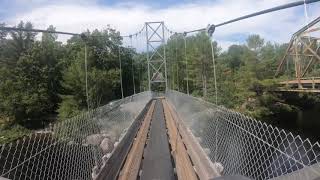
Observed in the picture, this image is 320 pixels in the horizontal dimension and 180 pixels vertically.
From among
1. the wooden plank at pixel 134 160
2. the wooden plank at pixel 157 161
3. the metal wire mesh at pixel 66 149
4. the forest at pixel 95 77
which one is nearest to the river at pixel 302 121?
the forest at pixel 95 77

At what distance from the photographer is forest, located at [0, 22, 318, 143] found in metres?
28.6

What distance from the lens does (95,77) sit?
98.2 ft

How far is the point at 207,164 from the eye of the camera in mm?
4219

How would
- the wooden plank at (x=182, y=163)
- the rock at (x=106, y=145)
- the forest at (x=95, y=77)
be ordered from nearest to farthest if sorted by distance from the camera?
the wooden plank at (x=182, y=163) < the rock at (x=106, y=145) < the forest at (x=95, y=77)

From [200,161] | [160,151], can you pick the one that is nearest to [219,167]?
[200,161]

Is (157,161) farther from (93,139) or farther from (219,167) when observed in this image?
(219,167)

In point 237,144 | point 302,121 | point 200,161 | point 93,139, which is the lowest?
point 302,121

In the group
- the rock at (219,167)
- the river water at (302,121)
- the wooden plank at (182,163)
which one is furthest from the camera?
the river water at (302,121)

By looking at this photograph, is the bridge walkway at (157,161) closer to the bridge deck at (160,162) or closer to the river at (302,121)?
the bridge deck at (160,162)

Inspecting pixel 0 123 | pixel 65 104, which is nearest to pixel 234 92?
pixel 65 104

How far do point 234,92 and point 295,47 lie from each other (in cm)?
551

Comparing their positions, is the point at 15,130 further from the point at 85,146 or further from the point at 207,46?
the point at 85,146

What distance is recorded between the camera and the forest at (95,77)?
28641 millimetres

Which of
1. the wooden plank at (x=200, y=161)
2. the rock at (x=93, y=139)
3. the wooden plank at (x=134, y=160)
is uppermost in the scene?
the rock at (x=93, y=139)
